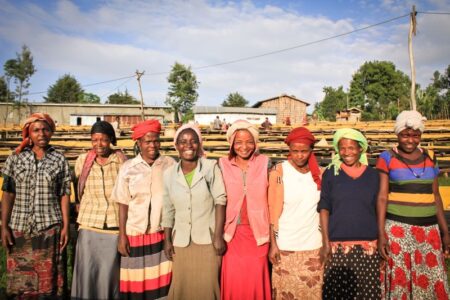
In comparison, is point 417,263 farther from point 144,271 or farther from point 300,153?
point 144,271

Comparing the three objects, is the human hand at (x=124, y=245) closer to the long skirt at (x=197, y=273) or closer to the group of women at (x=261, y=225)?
the group of women at (x=261, y=225)

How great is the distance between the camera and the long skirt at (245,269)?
2.52 meters

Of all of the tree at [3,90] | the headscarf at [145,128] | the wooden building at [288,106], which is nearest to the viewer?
the headscarf at [145,128]

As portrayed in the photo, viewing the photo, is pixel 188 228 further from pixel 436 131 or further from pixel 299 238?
pixel 436 131

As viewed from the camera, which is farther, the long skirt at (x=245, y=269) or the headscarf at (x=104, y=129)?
the headscarf at (x=104, y=129)

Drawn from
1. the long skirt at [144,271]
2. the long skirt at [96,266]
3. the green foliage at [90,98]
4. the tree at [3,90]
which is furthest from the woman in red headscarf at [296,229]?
the green foliage at [90,98]

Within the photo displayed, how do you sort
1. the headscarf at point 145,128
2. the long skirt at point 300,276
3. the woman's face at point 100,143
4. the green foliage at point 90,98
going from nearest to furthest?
1. the long skirt at point 300,276
2. the headscarf at point 145,128
3. the woman's face at point 100,143
4. the green foliage at point 90,98

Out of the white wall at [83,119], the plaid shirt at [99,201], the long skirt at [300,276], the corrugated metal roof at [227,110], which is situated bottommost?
the long skirt at [300,276]

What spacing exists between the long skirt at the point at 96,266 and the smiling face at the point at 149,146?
30.5 inches

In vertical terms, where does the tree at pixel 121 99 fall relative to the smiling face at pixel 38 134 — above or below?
above

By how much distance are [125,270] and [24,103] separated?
34836mm

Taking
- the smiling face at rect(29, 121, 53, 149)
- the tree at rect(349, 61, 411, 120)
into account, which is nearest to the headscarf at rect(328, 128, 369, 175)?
the smiling face at rect(29, 121, 53, 149)

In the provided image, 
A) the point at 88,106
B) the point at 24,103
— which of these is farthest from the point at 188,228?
the point at 24,103

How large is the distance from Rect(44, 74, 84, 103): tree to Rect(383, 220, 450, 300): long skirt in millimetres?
53042
